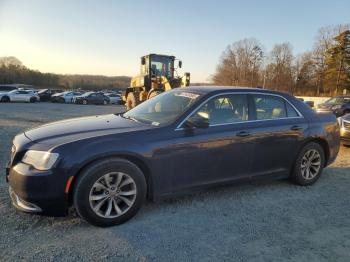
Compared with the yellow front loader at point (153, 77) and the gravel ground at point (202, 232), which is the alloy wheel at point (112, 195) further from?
the yellow front loader at point (153, 77)

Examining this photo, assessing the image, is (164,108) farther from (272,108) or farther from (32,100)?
(32,100)

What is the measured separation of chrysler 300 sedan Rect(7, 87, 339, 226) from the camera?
3.40 metres

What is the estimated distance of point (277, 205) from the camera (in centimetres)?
438

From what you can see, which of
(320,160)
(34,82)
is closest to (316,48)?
(34,82)

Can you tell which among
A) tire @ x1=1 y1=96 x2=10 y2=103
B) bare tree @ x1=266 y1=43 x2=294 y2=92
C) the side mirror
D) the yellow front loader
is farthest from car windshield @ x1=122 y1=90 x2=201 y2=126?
bare tree @ x1=266 y1=43 x2=294 y2=92

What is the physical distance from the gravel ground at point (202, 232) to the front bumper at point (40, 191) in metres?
0.25

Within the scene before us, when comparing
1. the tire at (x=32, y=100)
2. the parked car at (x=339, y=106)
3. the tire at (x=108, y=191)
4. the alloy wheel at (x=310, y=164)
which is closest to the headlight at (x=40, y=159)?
the tire at (x=108, y=191)

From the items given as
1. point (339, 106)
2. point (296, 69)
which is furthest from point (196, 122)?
point (296, 69)

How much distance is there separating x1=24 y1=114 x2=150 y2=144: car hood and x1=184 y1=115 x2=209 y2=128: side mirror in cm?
Answer: 48

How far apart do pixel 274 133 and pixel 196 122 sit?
1.39m

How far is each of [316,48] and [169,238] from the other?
76.2 meters

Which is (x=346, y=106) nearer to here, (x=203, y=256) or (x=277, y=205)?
(x=277, y=205)

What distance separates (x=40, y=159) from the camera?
3393 millimetres

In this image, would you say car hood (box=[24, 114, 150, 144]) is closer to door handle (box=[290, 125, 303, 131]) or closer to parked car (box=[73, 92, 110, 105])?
door handle (box=[290, 125, 303, 131])
